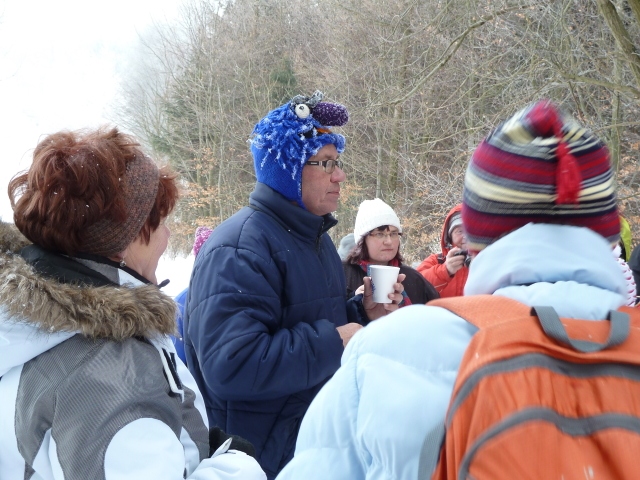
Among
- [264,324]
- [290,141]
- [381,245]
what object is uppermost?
[290,141]

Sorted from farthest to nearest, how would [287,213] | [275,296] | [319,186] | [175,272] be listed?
[175,272], [319,186], [287,213], [275,296]

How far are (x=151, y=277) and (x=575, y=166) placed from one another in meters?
1.23

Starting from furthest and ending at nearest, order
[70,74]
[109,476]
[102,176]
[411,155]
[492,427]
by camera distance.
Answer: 1. [70,74]
2. [411,155]
3. [102,176]
4. [109,476]
5. [492,427]

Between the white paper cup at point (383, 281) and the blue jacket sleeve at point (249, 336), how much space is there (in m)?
0.51

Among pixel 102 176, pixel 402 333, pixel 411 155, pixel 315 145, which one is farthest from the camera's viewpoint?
pixel 411 155

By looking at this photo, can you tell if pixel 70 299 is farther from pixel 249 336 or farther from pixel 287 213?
pixel 287 213

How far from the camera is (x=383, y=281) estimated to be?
2.47m

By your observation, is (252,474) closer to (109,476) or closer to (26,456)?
(109,476)

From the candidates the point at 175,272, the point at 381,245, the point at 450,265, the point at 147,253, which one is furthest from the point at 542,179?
the point at 175,272

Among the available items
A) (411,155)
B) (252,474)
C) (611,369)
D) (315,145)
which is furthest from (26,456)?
(411,155)

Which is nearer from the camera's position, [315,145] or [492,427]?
[492,427]

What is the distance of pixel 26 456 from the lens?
1.18 meters

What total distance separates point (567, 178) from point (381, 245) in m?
2.88

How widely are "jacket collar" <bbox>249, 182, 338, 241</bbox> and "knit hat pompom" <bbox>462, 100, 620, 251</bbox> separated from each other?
1329mm
